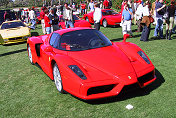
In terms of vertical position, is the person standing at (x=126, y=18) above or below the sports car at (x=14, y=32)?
above

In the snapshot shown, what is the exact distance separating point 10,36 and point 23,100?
7517mm

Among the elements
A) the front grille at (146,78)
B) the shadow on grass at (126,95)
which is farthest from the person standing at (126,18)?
the front grille at (146,78)

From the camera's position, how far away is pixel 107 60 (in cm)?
425

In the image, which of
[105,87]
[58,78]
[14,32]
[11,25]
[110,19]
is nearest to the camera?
[105,87]

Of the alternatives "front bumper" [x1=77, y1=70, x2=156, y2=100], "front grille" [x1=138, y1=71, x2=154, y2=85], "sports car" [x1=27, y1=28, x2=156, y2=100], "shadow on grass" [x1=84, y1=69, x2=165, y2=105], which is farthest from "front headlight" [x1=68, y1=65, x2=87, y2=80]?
"front grille" [x1=138, y1=71, x2=154, y2=85]

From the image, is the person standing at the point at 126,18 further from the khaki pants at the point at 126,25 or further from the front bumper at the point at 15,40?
the front bumper at the point at 15,40

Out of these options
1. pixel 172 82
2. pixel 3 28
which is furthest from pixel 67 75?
pixel 3 28

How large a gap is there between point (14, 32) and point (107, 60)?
8699mm

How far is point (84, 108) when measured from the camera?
3760 millimetres

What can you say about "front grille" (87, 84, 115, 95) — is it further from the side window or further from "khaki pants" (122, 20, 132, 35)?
"khaki pants" (122, 20, 132, 35)

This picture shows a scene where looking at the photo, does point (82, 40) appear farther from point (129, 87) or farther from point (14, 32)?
point (14, 32)

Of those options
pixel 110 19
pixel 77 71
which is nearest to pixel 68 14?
pixel 110 19

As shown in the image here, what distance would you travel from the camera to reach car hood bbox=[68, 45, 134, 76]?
3928 mm

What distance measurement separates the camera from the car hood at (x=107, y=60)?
3928 mm
